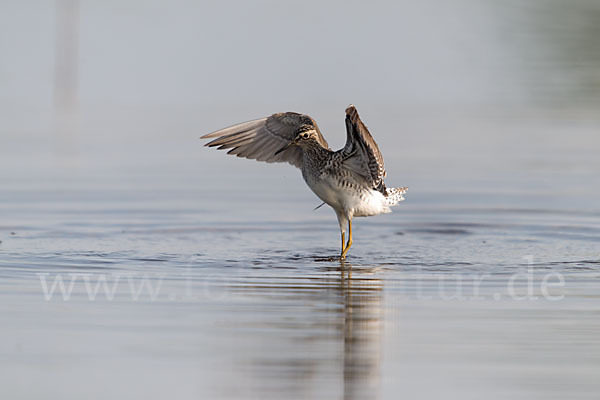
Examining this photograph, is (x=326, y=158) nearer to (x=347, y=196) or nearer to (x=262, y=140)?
(x=347, y=196)

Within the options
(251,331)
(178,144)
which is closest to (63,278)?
(251,331)

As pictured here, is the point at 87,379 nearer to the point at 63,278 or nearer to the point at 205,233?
the point at 63,278

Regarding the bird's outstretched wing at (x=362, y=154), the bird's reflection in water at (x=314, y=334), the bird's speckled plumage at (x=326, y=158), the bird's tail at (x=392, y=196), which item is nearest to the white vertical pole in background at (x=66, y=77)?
the bird's speckled plumage at (x=326, y=158)

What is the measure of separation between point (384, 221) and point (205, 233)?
1.97m

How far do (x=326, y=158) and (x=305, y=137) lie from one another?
0.30 meters

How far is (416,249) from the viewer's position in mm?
10070

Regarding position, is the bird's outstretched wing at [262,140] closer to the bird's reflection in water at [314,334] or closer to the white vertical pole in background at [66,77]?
the bird's reflection in water at [314,334]

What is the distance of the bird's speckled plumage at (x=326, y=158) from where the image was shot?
9531 millimetres

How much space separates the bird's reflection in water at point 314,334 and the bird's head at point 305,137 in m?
1.43

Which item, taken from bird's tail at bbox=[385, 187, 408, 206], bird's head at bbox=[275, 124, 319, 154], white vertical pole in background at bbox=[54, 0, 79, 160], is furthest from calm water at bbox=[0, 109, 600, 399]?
white vertical pole in background at bbox=[54, 0, 79, 160]

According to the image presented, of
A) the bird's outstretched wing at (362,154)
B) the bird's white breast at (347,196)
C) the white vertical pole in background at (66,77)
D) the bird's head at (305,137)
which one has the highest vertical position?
the white vertical pole in background at (66,77)

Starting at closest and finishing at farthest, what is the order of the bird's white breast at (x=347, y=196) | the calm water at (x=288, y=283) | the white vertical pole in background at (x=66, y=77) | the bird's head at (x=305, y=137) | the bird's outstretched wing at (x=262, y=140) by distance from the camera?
the calm water at (x=288, y=283) < the bird's white breast at (x=347, y=196) < the bird's head at (x=305, y=137) < the bird's outstretched wing at (x=262, y=140) < the white vertical pole in background at (x=66, y=77)

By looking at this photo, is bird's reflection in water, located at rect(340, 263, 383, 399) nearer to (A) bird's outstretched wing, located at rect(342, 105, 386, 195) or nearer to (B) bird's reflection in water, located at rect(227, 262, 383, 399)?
(B) bird's reflection in water, located at rect(227, 262, 383, 399)

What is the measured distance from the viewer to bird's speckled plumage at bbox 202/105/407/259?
9.53 m
